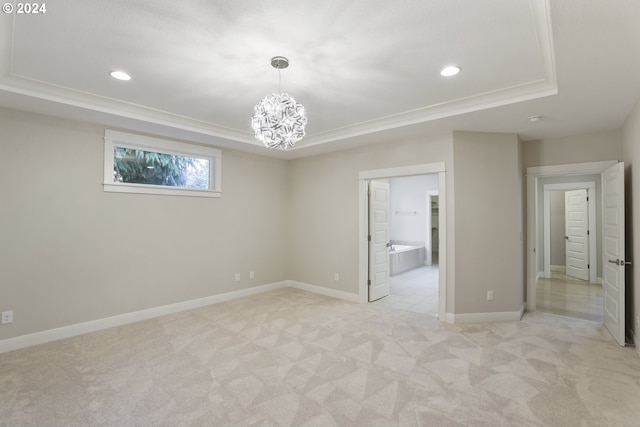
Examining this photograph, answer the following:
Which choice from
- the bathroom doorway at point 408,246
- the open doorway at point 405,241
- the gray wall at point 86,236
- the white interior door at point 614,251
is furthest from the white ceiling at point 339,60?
the bathroom doorway at point 408,246

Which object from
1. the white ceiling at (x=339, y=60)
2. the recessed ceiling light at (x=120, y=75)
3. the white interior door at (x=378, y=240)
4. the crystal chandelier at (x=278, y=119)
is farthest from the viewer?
the white interior door at (x=378, y=240)

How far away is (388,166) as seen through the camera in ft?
15.6

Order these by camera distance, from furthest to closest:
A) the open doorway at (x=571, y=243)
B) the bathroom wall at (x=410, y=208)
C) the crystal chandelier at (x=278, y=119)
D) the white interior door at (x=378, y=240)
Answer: the bathroom wall at (x=410, y=208) → the open doorway at (x=571, y=243) → the white interior door at (x=378, y=240) → the crystal chandelier at (x=278, y=119)

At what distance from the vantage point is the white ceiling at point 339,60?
6.21ft

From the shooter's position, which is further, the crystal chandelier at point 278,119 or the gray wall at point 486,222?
the gray wall at point 486,222

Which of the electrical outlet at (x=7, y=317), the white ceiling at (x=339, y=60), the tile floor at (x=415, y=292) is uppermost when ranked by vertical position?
the white ceiling at (x=339, y=60)

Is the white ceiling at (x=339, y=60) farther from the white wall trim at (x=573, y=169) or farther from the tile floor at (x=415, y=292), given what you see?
the tile floor at (x=415, y=292)

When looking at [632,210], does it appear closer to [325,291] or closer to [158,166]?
[325,291]

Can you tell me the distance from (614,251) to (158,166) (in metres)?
5.96

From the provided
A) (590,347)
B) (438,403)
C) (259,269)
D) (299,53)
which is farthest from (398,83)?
(259,269)

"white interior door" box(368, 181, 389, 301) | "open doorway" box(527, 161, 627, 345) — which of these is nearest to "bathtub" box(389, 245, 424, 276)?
"white interior door" box(368, 181, 389, 301)

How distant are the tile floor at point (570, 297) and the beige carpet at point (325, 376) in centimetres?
49

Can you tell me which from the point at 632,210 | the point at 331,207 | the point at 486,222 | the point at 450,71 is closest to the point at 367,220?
the point at 331,207

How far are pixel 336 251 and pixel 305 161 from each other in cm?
183
